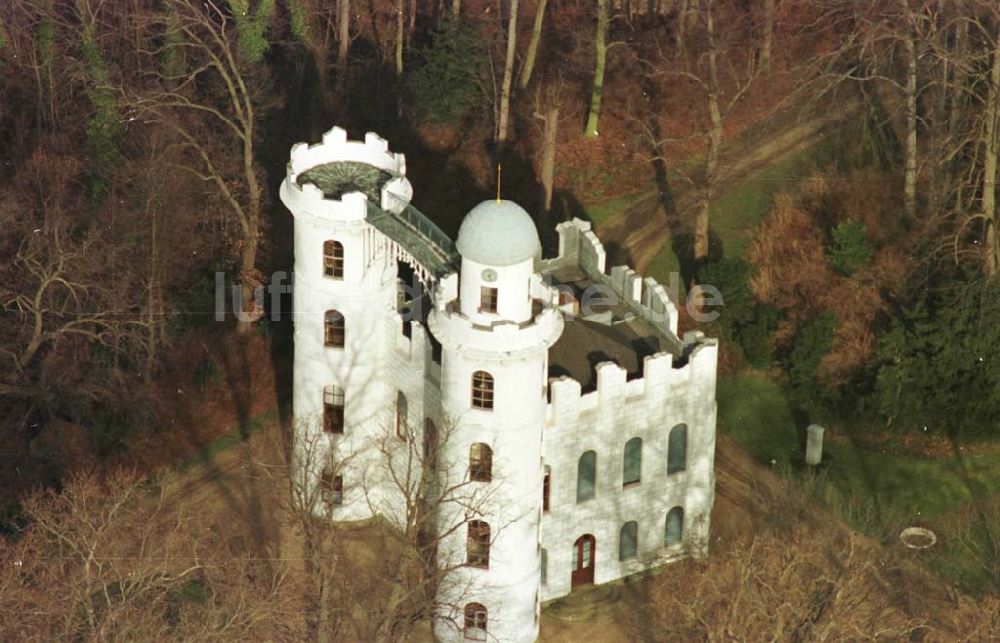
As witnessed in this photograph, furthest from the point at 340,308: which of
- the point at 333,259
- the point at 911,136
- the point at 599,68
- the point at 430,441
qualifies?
the point at 911,136

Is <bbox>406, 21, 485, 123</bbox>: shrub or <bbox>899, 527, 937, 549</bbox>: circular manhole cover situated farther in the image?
<bbox>406, 21, 485, 123</bbox>: shrub

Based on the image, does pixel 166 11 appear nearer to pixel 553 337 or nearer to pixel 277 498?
pixel 277 498

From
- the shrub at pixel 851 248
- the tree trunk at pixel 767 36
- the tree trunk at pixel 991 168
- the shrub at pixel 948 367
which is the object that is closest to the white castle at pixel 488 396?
the shrub at pixel 948 367

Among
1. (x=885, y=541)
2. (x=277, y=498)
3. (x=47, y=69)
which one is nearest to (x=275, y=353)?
(x=277, y=498)

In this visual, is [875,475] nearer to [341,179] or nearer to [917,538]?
[917,538]

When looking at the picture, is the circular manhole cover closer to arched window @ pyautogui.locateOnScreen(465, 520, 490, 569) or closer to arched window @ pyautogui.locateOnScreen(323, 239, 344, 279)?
arched window @ pyautogui.locateOnScreen(465, 520, 490, 569)

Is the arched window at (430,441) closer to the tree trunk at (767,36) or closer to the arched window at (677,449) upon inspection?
the arched window at (677,449)

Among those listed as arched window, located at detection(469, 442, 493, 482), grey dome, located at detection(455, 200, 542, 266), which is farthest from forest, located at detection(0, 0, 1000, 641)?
grey dome, located at detection(455, 200, 542, 266)
